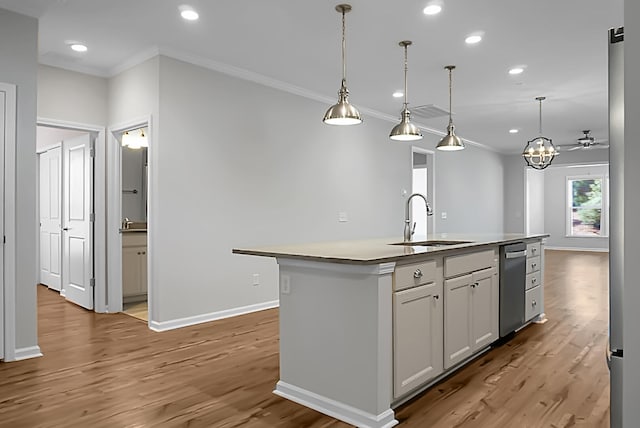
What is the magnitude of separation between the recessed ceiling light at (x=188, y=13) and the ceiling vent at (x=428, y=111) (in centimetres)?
375

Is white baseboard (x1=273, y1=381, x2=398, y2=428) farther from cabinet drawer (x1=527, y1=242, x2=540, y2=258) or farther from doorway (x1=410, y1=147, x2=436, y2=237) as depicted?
doorway (x1=410, y1=147, x2=436, y2=237)

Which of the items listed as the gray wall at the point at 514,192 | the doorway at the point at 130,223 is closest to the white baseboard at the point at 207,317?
the doorway at the point at 130,223

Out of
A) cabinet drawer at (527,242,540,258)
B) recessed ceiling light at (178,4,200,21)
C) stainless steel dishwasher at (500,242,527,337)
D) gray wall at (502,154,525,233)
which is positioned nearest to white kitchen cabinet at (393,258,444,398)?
stainless steel dishwasher at (500,242,527,337)

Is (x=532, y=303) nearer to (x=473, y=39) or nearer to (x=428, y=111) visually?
(x=473, y=39)

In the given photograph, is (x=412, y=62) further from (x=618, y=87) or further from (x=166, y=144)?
(x=618, y=87)

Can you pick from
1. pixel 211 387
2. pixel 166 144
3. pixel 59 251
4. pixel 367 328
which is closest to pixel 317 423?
pixel 367 328

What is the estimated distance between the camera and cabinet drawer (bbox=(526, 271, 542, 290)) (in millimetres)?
4344

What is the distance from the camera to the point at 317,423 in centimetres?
241

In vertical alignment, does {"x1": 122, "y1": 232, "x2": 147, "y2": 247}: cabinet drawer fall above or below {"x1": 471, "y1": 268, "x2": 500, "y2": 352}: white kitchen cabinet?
above

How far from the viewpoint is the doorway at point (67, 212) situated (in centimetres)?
507

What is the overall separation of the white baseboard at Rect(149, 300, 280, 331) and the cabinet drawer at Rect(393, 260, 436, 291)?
267 cm

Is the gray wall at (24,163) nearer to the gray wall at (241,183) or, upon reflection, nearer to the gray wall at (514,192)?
the gray wall at (241,183)

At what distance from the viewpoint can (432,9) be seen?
3.47 m

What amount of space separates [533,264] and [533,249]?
0.14 meters
